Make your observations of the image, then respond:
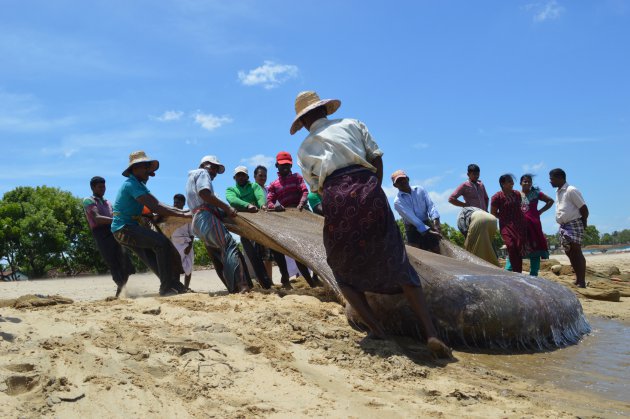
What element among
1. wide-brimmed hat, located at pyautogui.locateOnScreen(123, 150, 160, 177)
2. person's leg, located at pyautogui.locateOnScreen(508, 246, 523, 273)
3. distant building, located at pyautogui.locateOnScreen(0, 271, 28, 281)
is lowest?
distant building, located at pyautogui.locateOnScreen(0, 271, 28, 281)

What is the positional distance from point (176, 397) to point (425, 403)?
1122 mm

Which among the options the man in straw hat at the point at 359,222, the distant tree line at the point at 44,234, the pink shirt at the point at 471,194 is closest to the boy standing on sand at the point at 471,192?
the pink shirt at the point at 471,194

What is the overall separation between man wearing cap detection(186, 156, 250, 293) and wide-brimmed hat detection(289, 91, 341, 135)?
1.76 meters

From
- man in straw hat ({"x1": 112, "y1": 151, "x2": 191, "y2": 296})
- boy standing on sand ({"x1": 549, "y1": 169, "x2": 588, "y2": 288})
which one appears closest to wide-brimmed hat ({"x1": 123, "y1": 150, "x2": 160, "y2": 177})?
man in straw hat ({"x1": 112, "y1": 151, "x2": 191, "y2": 296})

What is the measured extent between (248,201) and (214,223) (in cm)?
118

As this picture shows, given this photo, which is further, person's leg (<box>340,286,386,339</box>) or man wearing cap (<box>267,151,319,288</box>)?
man wearing cap (<box>267,151,319,288</box>)

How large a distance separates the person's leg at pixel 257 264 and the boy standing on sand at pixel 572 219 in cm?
445

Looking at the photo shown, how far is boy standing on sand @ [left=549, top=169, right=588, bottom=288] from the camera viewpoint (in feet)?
25.0

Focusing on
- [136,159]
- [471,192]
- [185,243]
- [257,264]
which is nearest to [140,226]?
[136,159]

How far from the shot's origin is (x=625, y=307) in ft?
19.5

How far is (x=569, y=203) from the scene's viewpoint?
7691 millimetres

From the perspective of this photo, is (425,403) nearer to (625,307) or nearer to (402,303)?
(402,303)

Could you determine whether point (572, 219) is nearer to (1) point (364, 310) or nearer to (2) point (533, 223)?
(2) point (533, 223)

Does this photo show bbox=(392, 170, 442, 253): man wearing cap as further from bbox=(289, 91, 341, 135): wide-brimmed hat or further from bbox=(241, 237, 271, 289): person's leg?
bbox=(289, 91, 341, 135): wide-brimmed hat
